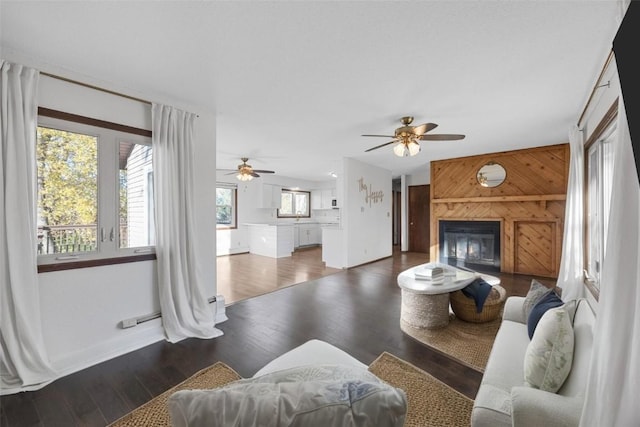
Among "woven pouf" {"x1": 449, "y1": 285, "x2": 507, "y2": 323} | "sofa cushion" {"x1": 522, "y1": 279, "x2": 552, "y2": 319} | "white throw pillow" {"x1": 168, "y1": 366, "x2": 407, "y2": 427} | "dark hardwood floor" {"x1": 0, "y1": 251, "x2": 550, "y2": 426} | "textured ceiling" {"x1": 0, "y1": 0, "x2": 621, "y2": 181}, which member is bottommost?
"dark hardwood floor" {"x1": 0, "y1": 251, "x2": 550, "y2": 426}

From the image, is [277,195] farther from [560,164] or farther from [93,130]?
[560,164]

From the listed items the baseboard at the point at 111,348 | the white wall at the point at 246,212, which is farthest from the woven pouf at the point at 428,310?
the white wall at the point at 246,212

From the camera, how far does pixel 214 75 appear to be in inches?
88.4

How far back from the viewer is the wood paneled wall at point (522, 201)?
184 inches

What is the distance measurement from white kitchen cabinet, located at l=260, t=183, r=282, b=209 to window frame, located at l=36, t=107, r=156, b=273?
5.41 meters

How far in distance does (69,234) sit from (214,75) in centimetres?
187

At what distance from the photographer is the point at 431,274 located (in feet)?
9.46

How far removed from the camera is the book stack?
2877 mm

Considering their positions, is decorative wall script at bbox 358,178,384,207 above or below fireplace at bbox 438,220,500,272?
above

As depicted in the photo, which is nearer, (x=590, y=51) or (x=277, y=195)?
(x=590, y=51)

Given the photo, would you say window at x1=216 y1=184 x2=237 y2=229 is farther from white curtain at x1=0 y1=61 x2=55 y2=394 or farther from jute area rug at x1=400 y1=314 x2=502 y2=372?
jute area rug at x1=400 y1=314 x2=502 y2=372

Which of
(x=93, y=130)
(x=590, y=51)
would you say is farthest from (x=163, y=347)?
(x=590, y=51)

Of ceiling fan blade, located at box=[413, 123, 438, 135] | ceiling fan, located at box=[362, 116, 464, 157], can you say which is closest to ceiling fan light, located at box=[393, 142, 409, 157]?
ceiling fan, located at box=[362, 116, 464, 157]

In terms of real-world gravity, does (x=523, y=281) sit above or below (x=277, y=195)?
below
